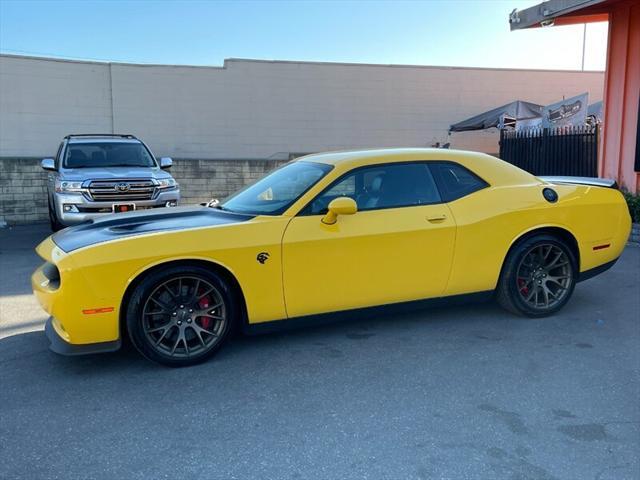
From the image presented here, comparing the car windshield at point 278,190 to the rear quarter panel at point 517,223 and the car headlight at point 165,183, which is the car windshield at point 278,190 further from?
the car headlight at point 165,183

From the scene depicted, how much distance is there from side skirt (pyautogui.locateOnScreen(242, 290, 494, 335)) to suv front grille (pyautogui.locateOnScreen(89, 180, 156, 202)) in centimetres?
586

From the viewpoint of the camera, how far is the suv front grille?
30.1ft

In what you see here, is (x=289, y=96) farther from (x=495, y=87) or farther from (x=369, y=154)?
(x=369, y=154)

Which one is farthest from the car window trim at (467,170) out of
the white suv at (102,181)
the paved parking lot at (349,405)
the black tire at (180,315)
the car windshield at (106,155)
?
the car windshield at (106,155)

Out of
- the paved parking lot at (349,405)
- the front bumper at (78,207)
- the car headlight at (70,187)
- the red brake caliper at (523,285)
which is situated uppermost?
the car headlight at (70,187)

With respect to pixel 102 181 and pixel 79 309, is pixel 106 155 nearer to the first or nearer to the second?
pixel 102 181

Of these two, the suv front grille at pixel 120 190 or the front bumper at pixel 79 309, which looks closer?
the front bumper at pixel 79 309

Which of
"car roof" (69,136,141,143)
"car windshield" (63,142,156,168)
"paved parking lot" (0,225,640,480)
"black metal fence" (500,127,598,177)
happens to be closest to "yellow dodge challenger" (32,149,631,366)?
"paved parking lot" (0,225,640,480)

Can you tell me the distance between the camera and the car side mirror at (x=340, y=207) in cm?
420

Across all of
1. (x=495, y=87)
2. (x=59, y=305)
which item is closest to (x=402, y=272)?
(x=59, y=305)

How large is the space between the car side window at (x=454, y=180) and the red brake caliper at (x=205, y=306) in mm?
2109

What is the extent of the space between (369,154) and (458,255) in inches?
44.2

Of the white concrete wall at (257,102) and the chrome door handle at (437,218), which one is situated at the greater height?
the white concrete wall at (257,102)

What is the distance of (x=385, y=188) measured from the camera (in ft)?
15.4
